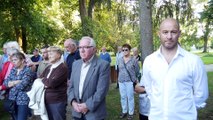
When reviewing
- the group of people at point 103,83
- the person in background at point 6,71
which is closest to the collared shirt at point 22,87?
the group of people at point 103,83

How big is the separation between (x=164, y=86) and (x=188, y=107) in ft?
1.03

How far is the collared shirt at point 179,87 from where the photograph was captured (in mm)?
3092

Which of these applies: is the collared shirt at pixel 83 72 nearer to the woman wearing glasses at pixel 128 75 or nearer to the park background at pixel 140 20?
the park background at pixel 140 20

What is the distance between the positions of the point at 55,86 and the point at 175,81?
2.84 metres

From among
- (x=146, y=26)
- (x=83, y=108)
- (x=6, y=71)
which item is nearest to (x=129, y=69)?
(x=146, y=26)

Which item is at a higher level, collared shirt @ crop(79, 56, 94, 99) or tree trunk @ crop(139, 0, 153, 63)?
tree trunk @ crop(139, 0, 153, 63)

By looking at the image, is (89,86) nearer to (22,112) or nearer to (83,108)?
(83,108)

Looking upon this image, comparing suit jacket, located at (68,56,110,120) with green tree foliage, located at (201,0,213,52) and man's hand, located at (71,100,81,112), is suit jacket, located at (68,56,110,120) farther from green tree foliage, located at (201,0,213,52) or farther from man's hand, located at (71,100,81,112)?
green tree foliage, located at (201,0,213,52)

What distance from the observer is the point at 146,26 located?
25.6ft

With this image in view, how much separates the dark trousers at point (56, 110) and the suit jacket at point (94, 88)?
34.5 inches

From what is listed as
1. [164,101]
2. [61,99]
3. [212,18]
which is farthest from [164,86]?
[212,18]

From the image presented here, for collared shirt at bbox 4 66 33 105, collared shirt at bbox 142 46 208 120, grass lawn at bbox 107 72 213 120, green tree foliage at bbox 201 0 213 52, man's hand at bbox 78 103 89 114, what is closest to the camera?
collared shirt at bbox 142 46 208 120

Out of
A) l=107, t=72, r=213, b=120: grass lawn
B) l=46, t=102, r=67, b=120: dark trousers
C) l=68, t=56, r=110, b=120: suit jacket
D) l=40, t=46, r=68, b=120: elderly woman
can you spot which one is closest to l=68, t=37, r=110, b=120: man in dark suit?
l=68, t=56, r=110, b=120: suit jacket

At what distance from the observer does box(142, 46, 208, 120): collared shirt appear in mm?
3092
